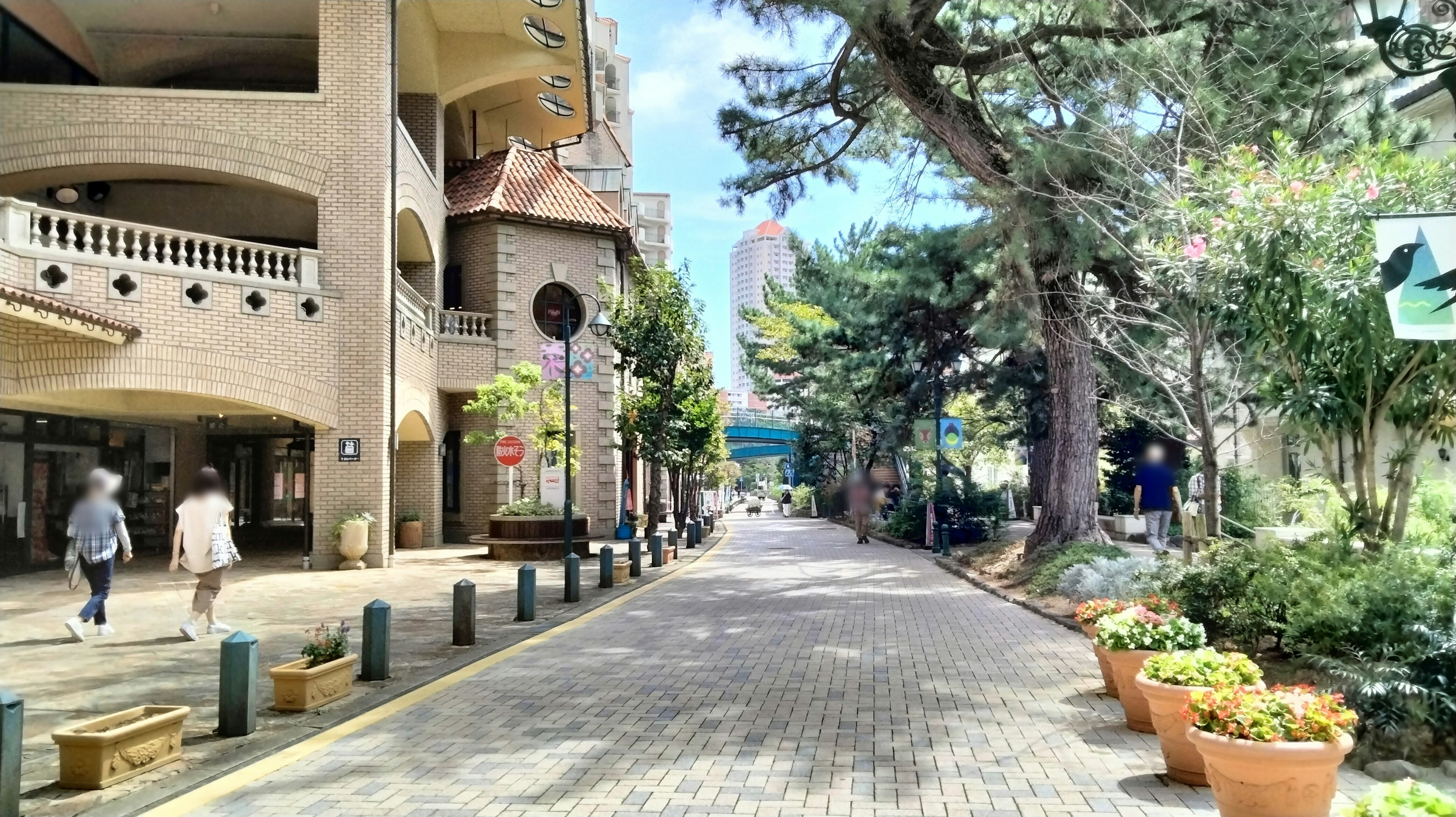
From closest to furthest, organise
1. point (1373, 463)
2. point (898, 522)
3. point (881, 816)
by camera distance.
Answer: point (881, 816) → point (1373, 463) → point (898, 522)

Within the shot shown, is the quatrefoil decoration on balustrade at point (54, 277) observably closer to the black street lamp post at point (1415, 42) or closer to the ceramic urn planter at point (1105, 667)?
the ceramic urn planter at point (1105, 667)

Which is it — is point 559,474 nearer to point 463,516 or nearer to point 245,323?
point 463,516

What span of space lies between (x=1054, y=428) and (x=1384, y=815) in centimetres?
1397

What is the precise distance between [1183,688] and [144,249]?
18.4 metres

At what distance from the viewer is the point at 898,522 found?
30.0 m

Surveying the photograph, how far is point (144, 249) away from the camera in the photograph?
1773 cm

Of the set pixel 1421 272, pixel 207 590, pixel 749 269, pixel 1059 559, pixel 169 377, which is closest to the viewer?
pixel 1421 272

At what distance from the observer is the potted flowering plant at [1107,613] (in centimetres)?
719

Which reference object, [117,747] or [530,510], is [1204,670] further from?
[530,510]

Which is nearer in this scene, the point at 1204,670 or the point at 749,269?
the point at 1204,670

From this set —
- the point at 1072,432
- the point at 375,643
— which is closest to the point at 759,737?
the point at 375,643

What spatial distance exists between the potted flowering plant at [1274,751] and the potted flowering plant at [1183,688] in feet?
2.74

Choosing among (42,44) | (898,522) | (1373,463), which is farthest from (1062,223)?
(898,522)

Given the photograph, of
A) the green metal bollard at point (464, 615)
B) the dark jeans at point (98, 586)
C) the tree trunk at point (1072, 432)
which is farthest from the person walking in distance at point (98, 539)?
the tree trunk at point (1072, 432)
